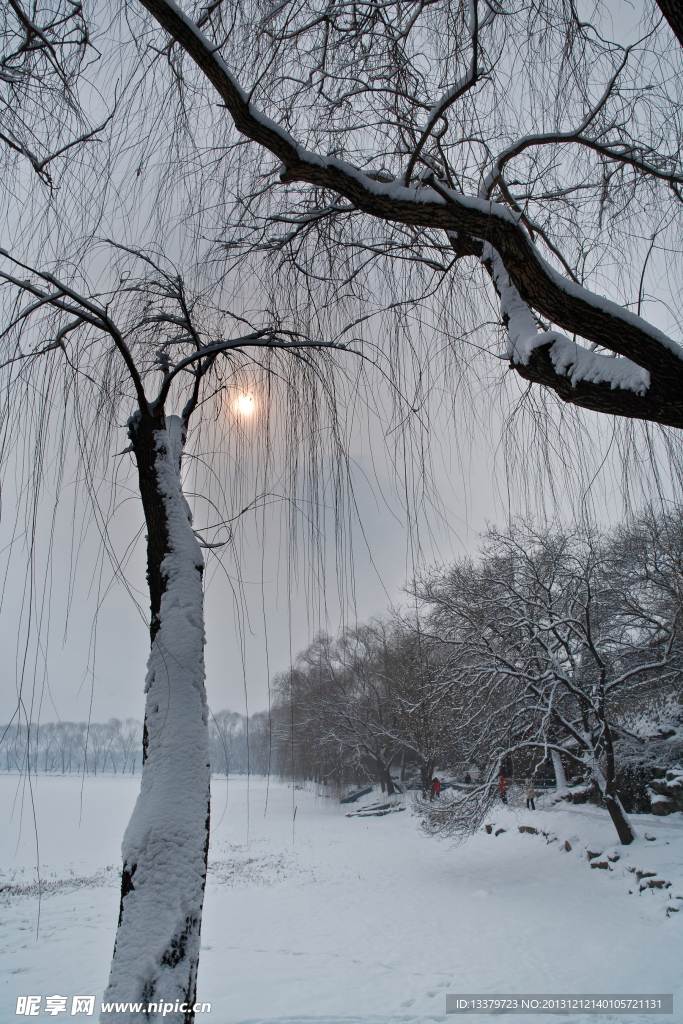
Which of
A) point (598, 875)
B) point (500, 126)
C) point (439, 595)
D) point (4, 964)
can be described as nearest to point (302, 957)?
point (4, 964)

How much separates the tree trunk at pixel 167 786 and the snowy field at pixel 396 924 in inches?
24.7

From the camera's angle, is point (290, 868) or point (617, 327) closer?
point (617, 327)

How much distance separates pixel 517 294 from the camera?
1835 mm

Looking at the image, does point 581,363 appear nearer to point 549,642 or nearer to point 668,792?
point 549,642

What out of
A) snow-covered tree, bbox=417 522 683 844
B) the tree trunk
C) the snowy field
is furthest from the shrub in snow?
the tree trunk

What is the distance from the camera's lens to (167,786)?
→ 1833 mm

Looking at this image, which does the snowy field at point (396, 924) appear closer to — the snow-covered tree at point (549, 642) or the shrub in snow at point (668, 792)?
the shrub in snow at point (668, 792)

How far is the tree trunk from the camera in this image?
5.35 feet

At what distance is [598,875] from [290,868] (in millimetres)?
7363

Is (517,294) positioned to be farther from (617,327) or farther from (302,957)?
(302,957)

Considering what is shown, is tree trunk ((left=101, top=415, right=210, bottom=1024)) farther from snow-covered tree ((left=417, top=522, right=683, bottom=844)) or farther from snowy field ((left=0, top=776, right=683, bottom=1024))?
snow-covered tree ((left=417, top=522, right=683, bottom=844))

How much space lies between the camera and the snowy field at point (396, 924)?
591cm

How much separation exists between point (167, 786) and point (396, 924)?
9.13m

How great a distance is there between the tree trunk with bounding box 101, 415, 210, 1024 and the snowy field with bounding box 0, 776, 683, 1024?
63 cm
